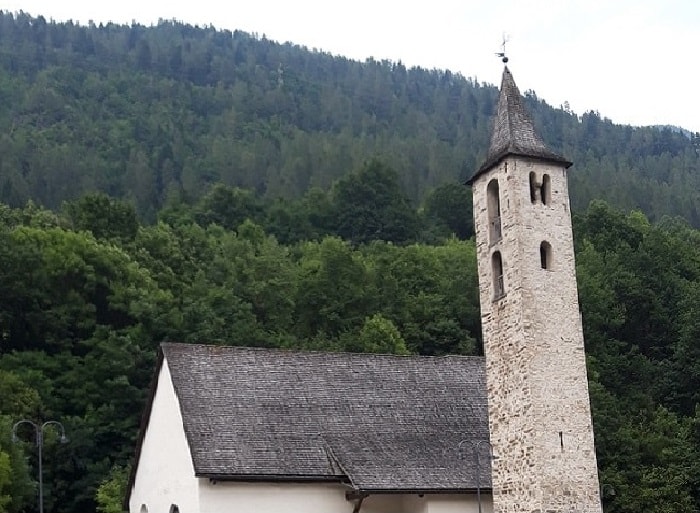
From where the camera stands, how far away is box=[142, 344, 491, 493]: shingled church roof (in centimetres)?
3231

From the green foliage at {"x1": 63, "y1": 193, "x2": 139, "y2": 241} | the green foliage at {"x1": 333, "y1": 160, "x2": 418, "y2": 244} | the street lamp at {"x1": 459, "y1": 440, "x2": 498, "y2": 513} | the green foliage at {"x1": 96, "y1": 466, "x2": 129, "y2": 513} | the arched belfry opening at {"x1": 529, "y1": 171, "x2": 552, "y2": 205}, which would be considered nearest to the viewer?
the arched belfry opening at {"x1": 529, "y1": 171, "x2": 552, "y2": 205}

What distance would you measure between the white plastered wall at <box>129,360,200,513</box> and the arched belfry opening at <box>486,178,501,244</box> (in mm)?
10676

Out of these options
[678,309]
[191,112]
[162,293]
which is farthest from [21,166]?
[678,309]

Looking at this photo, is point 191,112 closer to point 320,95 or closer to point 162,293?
point 320,95

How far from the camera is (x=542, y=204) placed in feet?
103

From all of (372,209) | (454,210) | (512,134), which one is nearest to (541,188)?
(512,134)

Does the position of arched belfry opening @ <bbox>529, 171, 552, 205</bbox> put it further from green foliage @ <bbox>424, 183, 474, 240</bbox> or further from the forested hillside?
the forested hillside

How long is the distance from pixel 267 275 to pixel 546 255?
45820mm

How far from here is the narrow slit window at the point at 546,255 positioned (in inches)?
1217

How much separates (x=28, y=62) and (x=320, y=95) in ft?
166

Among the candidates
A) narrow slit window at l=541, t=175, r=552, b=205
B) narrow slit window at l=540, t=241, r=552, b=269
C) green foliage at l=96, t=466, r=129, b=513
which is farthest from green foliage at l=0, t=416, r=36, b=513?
narrow slit window at l=541, t=175, r=552, b=205

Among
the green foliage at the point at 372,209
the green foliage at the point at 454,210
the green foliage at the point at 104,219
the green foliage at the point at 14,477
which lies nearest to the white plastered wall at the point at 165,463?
the green foliage at the point at 14,477

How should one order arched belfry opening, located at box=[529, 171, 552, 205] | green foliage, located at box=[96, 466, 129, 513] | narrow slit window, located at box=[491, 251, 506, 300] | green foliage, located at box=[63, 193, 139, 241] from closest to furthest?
narrow slit window, located at box=[491, 251, 506, 300]
arched belfry opening, located at box=[529, 171, 552, 205]
green foliage, located at box=[96, 466, 129, 513]
green foliage, located at box=[63, 193, 139, 241]

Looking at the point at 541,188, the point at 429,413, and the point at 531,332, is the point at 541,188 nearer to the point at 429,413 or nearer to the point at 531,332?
the point at 531,332
